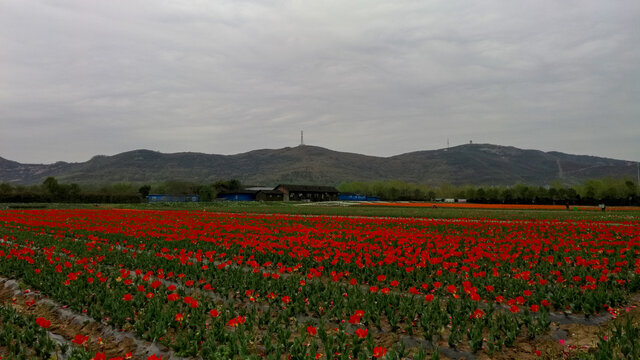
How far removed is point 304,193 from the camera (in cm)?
13562

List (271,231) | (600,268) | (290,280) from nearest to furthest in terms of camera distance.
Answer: (290,280), (600,268), (271,231)

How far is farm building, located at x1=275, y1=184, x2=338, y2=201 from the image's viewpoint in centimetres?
13125

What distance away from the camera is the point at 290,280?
32.0 ft

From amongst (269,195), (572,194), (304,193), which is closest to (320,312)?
(572,194)

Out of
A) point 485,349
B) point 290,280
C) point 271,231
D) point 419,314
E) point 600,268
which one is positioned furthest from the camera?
point 271,231

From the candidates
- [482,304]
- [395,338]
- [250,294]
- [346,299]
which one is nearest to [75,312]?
[250,294]

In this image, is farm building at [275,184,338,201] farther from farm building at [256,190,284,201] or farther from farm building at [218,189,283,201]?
farm building at [218,189,283,201]

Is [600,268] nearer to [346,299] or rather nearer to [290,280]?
[346,299]

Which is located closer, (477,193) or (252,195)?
(477,193)

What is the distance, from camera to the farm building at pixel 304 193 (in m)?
131

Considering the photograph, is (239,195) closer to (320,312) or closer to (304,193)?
(304,193)

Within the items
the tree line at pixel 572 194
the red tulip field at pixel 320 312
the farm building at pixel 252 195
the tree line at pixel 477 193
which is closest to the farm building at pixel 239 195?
the farm building at pixel 252 195

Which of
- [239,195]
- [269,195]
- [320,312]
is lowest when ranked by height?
[320,312]

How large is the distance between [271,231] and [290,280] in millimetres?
10892
